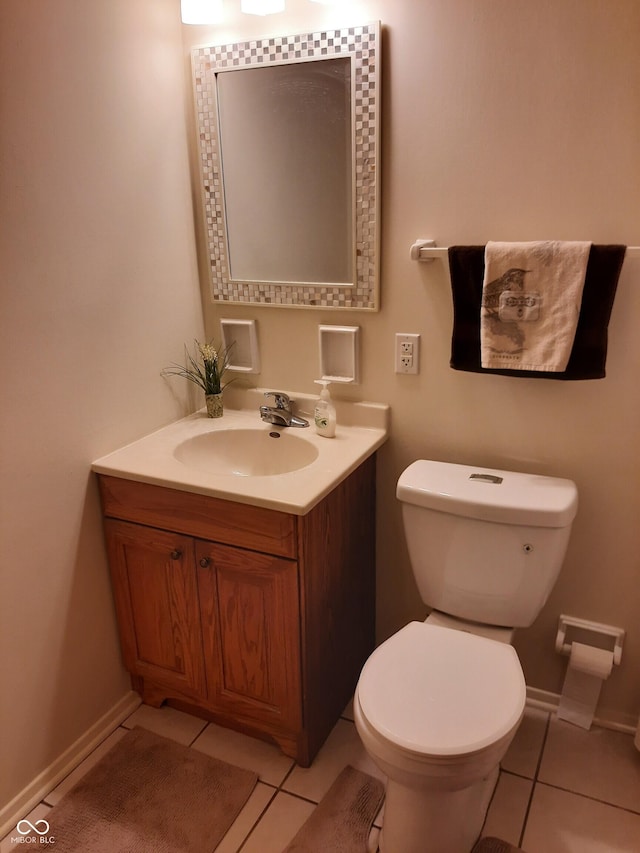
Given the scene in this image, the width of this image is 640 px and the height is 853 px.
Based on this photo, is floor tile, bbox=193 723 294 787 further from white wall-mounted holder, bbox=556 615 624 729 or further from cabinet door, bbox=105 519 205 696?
white wall-mounted holder, bbox=556 615 624 729

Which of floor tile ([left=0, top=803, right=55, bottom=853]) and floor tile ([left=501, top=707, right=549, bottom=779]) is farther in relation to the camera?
floor tile ([left=501, top=707, right=549, bottom=779])

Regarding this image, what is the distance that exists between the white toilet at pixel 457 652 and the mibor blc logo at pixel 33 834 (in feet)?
2.68

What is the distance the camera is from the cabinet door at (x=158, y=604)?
5.51 ft

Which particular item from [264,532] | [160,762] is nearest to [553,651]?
[264,532]

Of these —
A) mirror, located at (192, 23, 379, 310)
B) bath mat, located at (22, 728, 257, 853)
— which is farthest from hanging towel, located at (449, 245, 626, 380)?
bath mat, located at (22, 728, 257, 853)

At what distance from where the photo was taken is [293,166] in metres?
1.75

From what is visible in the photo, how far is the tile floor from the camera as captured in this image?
1519mm

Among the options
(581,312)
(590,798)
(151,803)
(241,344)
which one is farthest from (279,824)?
(581,312)

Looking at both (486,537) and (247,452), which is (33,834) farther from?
(486,537)

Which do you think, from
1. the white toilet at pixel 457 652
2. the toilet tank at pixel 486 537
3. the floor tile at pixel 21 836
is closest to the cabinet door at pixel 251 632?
the white toilet at pixel 457 652

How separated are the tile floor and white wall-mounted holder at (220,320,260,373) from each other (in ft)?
3.59

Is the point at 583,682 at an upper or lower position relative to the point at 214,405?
lower

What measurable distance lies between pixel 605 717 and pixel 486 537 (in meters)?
0.75

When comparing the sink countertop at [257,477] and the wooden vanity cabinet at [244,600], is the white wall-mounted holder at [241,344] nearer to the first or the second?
the sink countertop at [257,477]
